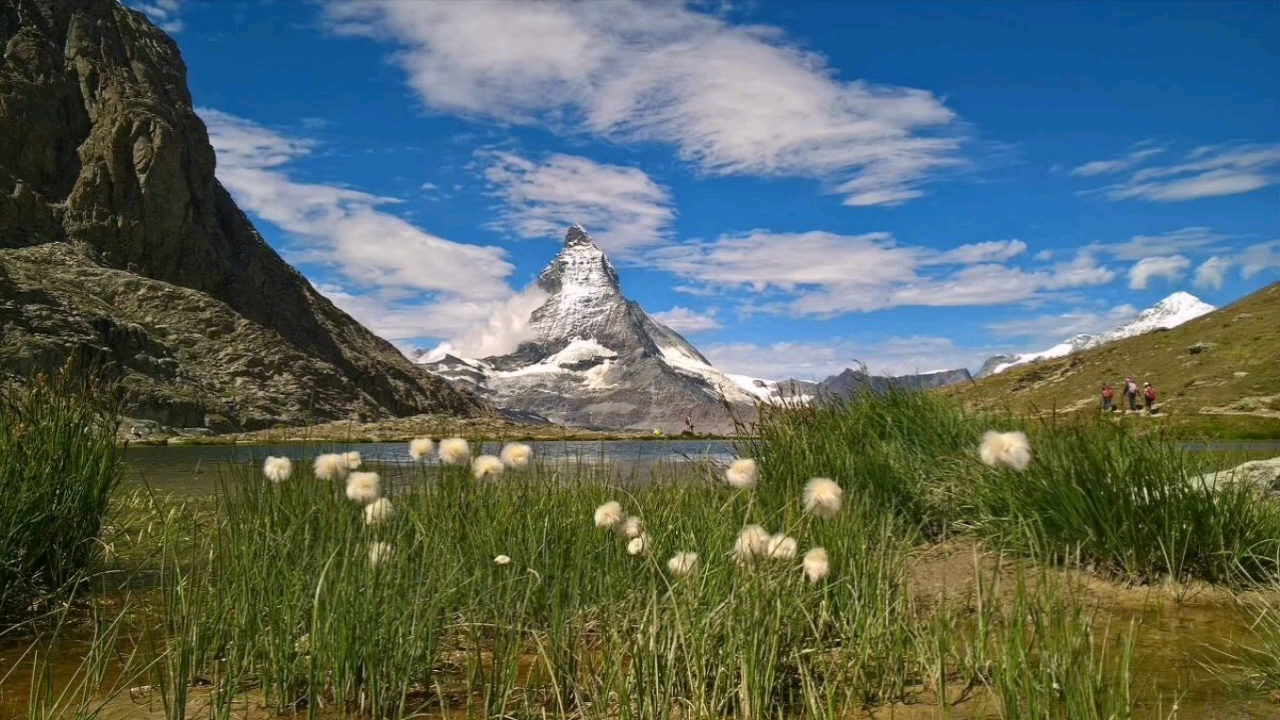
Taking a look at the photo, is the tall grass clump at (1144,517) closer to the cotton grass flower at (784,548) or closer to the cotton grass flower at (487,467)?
the cotton grass flower at (784,548)

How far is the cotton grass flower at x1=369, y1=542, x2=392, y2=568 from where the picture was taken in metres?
3.99

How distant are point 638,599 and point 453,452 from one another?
2.44m

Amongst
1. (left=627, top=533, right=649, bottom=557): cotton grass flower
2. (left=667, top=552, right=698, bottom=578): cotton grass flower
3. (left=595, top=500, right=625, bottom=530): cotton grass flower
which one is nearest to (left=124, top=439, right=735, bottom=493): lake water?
(left=595, top=500, right=625, bottom=530): cotton grass flower

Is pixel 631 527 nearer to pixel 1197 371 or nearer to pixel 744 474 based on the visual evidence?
pixel 744 474

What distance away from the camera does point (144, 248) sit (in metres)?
146

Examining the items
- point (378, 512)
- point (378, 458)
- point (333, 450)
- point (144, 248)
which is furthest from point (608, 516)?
point (144, 248)

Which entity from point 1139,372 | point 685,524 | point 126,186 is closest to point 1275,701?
point 685,524

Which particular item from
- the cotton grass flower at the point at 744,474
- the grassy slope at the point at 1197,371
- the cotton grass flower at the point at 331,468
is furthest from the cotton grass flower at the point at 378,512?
the grassy slope at the point at 1197,371

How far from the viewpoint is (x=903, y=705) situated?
396 cm

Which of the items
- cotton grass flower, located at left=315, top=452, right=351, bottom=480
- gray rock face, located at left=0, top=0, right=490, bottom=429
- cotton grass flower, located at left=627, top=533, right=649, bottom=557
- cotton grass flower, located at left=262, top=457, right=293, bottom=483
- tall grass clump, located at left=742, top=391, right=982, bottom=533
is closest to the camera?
cotton grass flower, located at left=627, top=533, right=649, bottom=557

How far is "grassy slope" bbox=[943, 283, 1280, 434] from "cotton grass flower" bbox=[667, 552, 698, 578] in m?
34.3

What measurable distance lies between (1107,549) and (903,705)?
10.3 feet

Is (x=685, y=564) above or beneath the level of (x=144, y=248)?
beneath

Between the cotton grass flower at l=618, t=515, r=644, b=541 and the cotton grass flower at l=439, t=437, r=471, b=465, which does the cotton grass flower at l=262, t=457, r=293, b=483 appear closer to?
the cotton grass flower at l=439, t=437, r=471, b=465
